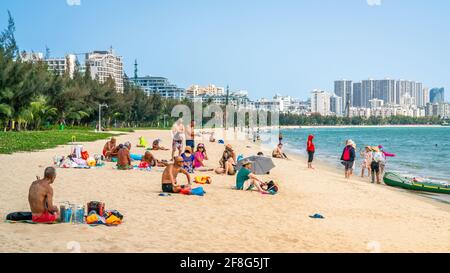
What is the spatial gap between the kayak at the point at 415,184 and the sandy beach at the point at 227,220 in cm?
179

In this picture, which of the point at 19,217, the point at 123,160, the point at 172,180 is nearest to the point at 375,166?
the point at 123,160

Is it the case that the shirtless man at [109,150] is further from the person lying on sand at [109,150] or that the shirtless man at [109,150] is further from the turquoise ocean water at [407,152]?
the turquoise ocean water at [407,152]

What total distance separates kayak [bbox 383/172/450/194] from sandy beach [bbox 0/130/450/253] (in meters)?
1.79

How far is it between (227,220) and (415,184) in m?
11.3

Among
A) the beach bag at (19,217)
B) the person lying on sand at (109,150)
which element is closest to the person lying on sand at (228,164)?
the person lying on sand at (109,150)

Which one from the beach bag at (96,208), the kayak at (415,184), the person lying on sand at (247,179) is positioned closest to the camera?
the beach bag at (96,208)

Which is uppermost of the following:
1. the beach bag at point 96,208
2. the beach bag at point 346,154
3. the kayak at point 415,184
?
the beach bag at point 346,154

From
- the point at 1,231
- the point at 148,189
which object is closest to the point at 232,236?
the point at 1,231

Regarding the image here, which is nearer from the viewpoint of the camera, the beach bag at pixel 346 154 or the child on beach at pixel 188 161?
the child on beach at pixel 188 161

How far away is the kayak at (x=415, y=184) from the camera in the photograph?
1809cm

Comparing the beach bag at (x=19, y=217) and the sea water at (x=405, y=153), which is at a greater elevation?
the beach bag at (x=19, y=217)

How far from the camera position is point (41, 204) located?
889 centimetres

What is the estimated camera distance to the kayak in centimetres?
1809

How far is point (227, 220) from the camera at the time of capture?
10.0 metres
